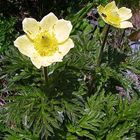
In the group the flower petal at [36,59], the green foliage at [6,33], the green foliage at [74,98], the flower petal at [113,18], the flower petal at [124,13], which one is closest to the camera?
the flower petal at [36,59]

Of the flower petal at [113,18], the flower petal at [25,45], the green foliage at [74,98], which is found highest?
the flower petal at [25,45]

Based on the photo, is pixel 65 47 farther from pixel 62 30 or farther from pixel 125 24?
pixel 125 24

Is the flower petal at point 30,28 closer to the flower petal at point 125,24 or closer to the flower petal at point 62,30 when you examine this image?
the flower petal at point 62,30

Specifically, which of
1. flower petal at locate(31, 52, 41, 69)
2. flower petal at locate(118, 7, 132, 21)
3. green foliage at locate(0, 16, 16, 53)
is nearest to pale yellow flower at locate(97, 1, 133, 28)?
flower petal at locate(118, 7, 132, 21)

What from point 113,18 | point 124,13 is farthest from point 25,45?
point 124,13

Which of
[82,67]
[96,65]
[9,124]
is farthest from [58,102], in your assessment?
[9,124]

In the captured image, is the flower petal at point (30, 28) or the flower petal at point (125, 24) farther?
the flower petal at point (125, 24)

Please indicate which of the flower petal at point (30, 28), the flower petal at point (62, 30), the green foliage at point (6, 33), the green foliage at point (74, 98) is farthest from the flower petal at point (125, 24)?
the green foliage at point (6, 33)
